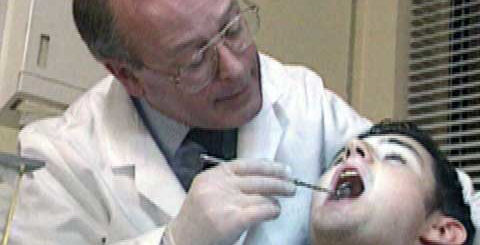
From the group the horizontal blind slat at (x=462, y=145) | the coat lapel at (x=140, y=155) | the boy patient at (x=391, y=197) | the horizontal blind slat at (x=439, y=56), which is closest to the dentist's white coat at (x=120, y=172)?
the coat lapel at (x=140, y=155)

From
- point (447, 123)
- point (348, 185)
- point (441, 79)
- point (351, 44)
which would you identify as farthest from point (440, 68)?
point (348, 185)

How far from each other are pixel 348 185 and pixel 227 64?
255 mm

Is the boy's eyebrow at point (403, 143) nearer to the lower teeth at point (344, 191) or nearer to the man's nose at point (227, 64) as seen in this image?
the lower teeth at point (344, 191)

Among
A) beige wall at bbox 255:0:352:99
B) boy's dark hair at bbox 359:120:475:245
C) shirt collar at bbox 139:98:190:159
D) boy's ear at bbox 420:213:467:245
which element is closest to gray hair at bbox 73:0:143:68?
shirt collar at bbox 139:98:190:159

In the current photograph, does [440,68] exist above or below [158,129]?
above

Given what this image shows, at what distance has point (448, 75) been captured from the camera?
2211mm

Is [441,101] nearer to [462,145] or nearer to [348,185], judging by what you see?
[462,145]

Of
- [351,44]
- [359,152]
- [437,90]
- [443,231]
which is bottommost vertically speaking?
[443,231]

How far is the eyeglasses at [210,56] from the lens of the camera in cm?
125

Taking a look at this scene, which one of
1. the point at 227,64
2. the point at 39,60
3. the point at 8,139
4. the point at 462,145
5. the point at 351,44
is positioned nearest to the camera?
the point at 227,64

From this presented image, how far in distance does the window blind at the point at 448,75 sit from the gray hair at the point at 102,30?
1.07 meters

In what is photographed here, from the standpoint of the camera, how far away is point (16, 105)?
5.60 ft

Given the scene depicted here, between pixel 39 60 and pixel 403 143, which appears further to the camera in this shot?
pixel 39 60

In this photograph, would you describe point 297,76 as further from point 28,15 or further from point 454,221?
point 28,15
